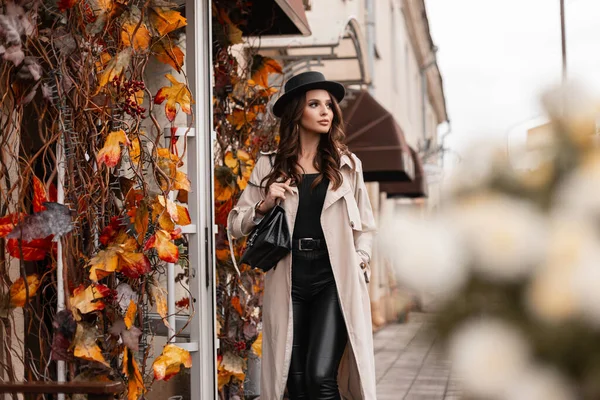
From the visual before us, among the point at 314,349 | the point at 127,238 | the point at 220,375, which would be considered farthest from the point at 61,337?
the point at 220,375

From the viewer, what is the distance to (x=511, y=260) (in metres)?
0.63

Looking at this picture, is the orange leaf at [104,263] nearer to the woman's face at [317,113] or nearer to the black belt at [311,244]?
the black belt at [311,244]

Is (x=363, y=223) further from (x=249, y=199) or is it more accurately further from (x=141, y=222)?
(x=141, y=222)

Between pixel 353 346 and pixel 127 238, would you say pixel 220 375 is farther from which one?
pixel 127 238

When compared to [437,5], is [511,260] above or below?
below

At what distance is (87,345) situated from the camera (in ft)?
9.29

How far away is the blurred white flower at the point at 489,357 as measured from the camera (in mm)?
611

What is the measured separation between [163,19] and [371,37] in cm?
1078

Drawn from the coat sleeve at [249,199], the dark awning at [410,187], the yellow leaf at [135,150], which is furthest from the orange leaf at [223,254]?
the dark awning at [410,187]

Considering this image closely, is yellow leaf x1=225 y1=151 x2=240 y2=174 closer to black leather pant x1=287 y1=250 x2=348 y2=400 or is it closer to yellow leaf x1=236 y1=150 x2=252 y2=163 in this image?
yellow leaf x1=236 y1=150 x2=252 y2=163

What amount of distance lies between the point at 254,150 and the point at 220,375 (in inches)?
49.5

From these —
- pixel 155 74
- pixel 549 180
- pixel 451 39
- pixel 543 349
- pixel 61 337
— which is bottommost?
pixel 61 337

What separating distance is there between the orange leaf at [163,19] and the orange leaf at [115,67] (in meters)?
0.33

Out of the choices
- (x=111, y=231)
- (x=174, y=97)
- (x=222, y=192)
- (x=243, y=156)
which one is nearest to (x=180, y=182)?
(x=174, y=97)
